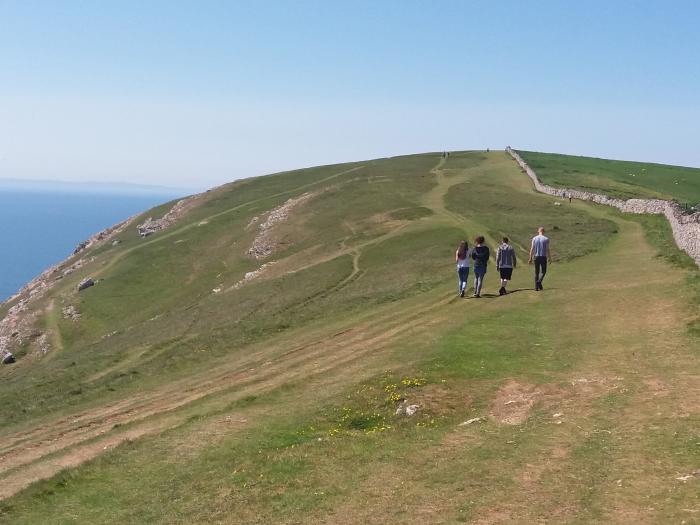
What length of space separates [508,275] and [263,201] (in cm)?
9603

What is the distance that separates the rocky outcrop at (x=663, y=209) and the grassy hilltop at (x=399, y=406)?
1501 mm

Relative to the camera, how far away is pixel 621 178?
115000mm

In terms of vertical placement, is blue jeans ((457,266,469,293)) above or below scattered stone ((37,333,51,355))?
above

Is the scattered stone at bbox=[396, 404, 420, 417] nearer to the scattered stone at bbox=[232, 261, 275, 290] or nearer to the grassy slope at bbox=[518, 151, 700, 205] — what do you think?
the scattered stone at bbox=[232, 261, 275, 290]

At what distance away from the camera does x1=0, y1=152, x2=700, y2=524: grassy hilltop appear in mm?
14156

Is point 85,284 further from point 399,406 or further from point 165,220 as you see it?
point 399,406

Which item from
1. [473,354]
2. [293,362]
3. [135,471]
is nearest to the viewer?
[135,471]

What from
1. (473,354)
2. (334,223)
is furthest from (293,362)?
(334,223)

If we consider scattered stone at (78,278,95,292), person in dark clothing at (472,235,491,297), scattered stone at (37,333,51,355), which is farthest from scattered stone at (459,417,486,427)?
scattered stone at (78,278,95,292)

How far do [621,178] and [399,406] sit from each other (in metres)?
109

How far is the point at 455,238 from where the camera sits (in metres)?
64.7

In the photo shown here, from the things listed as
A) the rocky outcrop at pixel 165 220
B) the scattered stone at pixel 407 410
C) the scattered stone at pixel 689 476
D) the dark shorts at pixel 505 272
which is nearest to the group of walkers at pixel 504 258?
the dark shorts at pixel 505 272

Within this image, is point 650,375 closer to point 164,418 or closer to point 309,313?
point 164,418

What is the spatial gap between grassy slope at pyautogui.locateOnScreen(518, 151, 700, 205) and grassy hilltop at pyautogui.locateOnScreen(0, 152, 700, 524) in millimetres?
43586
